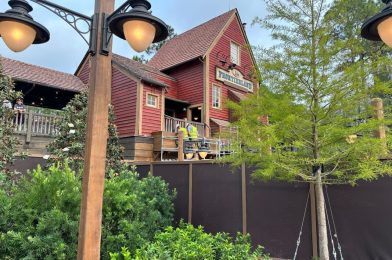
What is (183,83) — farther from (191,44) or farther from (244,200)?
(244,200)

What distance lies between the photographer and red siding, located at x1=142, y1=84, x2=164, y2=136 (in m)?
12.2

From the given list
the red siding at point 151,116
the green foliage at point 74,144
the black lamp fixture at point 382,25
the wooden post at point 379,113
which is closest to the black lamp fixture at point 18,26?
the black lamp fixture at point 382,25

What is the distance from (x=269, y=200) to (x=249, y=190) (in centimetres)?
45

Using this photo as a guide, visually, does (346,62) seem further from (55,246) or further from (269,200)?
(55,246)

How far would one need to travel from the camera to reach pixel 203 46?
15.2 metres

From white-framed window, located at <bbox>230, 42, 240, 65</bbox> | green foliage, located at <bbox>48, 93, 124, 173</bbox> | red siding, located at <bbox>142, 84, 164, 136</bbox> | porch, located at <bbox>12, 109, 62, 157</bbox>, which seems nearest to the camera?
green foliage, located at <bbox>48, 93, 124, 173</bbox>

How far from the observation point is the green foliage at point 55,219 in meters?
3.38

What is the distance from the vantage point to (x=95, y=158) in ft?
→ 8.41

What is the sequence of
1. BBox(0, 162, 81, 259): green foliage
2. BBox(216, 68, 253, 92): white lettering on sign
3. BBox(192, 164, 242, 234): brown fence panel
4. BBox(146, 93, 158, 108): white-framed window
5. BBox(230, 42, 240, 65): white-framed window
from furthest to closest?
BBox(230, 42, 240, 65): white-framed window < BBox(216, 68, 253, 92): white lettering on sign < BBox(146, 93, 158, 108): white-framed window < BBox(192, 164, 242, 234): brown fence panel < BBox(0, 162, 81, 259): green foliage

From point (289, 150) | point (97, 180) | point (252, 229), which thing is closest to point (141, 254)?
point (97, 180)

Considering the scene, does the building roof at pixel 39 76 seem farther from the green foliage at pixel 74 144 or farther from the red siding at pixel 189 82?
the red siding at pixel 189 82

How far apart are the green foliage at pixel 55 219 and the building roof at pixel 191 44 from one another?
1153cm

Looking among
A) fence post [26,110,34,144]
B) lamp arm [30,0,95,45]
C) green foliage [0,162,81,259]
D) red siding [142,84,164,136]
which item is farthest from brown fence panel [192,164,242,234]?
fence post [26,110,34,144]

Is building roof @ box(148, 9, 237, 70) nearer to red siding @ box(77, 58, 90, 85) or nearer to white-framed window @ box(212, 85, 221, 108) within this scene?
white-framed window @ box(212, 85, 221, 108)
